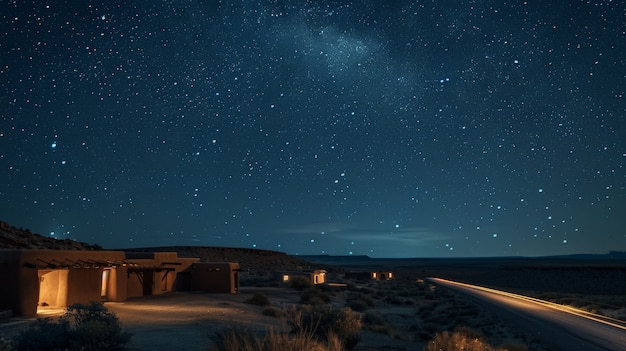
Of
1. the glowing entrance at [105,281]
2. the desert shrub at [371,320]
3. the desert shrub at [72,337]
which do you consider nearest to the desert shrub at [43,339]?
the desert shrub at [72,337]

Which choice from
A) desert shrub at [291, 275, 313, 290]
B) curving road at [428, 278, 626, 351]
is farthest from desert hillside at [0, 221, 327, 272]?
curving road at [428, 278, 626, 351]

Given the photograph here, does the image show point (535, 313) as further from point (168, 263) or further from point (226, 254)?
point (226, 254)

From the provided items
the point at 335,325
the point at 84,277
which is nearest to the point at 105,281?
the point at 84,277

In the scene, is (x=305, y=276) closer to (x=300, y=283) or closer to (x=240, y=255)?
(x=300, y=283)

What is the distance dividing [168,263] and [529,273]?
9001 cm

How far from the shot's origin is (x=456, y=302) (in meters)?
43.1

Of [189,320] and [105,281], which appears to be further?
[105,281]

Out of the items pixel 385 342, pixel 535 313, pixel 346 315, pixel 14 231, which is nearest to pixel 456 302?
pixel 535 313

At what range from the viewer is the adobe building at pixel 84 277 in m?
26.0

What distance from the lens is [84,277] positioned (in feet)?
102

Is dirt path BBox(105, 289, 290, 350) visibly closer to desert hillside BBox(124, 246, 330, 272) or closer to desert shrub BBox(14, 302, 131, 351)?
desert shrub BBox(14, 302, 131, 351)

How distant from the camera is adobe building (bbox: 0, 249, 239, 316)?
85.3ft

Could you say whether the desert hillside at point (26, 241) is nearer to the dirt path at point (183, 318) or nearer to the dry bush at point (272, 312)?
the dirt path at point (183, 318)

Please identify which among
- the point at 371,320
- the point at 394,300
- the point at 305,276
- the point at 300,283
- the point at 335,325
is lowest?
the point at 371,320
